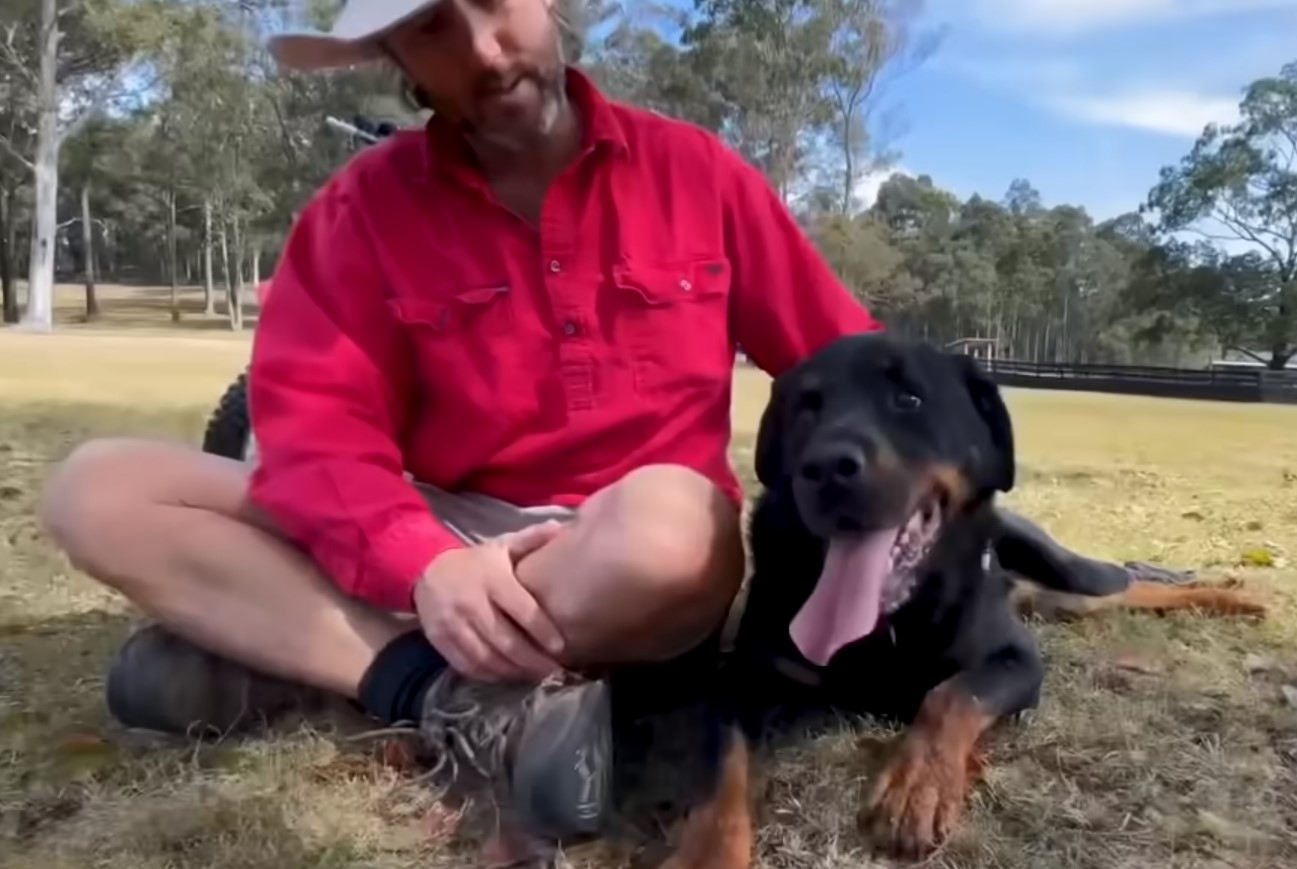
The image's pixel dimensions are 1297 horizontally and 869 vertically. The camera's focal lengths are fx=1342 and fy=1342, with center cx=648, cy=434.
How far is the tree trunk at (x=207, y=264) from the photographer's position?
37.4 m

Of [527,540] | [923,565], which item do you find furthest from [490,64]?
[923,565]

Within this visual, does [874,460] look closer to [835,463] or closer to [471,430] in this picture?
[835,463]

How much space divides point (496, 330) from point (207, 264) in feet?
128

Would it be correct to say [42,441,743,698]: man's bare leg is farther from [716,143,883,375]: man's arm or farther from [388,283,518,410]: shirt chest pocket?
[716,143,883,375]: man's arm

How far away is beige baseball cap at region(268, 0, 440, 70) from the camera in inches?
80.4

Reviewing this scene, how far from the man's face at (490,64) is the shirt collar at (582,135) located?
0.04m

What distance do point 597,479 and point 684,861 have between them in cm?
71

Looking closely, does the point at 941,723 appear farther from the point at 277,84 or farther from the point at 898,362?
the point at 277,84

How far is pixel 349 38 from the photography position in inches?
83.6

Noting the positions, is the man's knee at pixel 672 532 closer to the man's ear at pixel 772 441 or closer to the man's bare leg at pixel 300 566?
the man's bare leg at pixel 300 566

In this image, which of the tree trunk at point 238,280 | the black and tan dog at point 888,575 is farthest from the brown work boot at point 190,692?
the tree trunk at point 238,280

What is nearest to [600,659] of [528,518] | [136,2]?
[528,518]

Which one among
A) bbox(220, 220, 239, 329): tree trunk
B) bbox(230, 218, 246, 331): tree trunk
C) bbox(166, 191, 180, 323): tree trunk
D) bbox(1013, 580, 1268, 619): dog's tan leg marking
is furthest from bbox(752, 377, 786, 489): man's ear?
bbox(166, 191, 180, 323): tree trunk

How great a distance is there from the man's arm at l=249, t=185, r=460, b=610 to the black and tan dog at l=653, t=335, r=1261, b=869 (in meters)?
0.58
